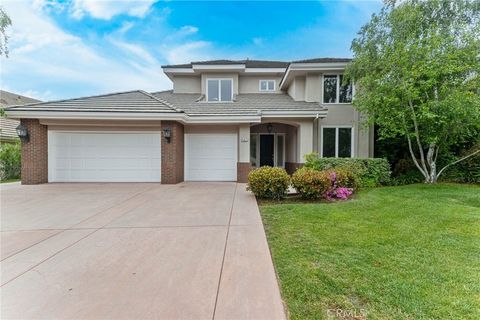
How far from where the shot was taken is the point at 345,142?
12.6m

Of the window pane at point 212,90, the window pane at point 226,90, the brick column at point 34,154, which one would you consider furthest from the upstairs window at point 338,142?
the brick column at point 34,154

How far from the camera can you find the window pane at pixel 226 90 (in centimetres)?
1562

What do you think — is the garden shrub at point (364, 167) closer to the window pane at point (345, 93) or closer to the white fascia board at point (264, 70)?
the window pane at point (345, 93)

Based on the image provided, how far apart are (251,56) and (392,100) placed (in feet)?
44.8

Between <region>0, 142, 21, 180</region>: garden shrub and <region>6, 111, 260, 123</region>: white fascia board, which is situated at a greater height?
<region>6, 111, 260, 123</region>: white fascia board

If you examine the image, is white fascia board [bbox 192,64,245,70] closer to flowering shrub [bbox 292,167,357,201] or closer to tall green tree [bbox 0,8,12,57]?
tall green tree [bbox 0,8,12,57]

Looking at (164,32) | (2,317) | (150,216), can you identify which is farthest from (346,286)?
(164,32)

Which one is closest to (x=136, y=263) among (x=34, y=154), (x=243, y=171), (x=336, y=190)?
(x=336, y=190)

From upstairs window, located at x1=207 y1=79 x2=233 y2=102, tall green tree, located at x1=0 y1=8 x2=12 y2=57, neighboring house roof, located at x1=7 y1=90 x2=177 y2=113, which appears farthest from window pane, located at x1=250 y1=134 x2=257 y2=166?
tall green tree, located at x1=0 y1=8 x2=12 y2=57

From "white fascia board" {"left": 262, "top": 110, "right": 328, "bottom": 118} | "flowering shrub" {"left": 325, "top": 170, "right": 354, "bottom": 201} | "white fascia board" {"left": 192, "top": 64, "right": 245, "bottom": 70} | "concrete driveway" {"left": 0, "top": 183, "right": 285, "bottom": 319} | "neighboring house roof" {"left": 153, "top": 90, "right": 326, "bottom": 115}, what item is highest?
"white fascia board" {"left": 192, "top": 64, "right": 245, "bottom": 70}

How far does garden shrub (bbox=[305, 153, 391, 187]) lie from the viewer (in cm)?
1013

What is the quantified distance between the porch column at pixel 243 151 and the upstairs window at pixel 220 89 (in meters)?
4.63

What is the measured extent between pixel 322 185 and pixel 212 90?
1078 cm

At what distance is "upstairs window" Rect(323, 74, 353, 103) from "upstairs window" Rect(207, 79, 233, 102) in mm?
5721
